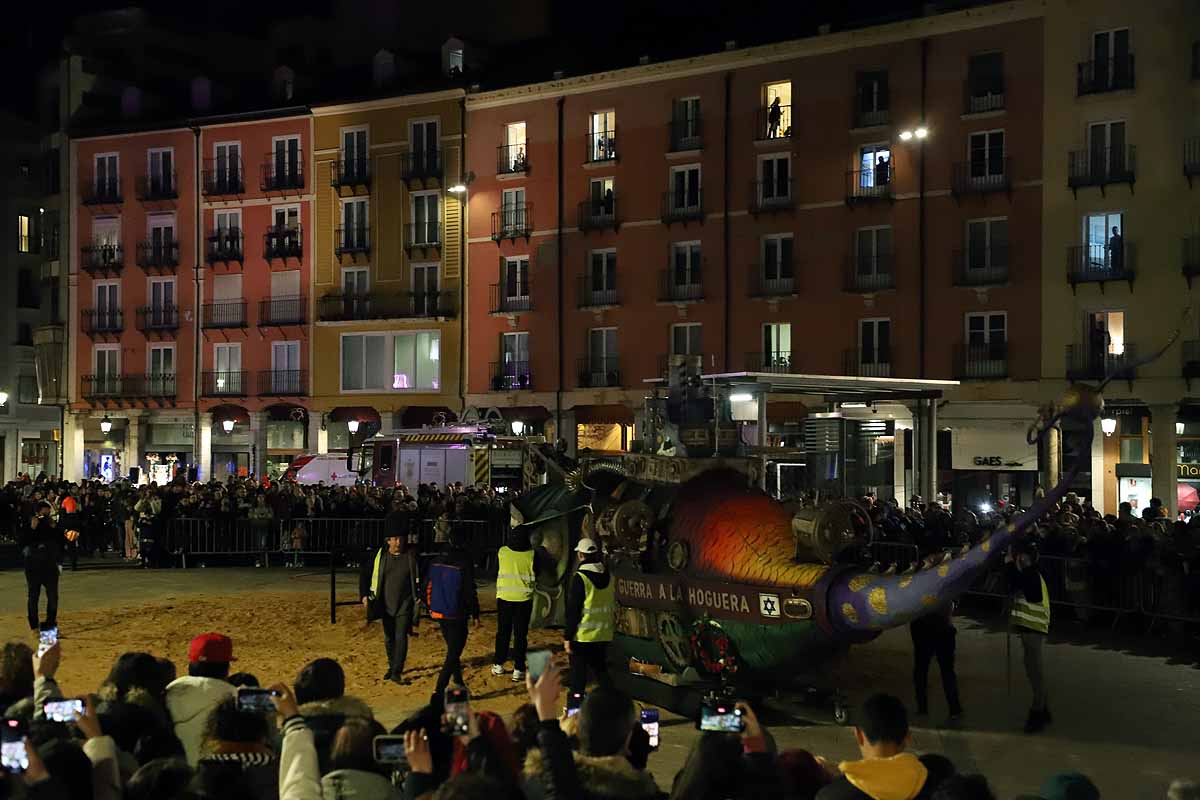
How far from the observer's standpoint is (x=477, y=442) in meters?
32.8

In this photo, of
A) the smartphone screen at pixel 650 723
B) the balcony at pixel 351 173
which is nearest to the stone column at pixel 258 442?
the balcony at pixel 351 173

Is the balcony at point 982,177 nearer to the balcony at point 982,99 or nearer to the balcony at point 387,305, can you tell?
the balcony at point 982,99

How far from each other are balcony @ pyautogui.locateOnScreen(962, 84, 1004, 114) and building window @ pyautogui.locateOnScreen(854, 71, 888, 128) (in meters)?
2.35

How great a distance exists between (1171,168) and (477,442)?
20003 millimetres

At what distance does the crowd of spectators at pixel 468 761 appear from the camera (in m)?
5.14

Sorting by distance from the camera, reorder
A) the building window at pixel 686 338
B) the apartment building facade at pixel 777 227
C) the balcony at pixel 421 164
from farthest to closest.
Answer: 1. the balcony at pixel 421 164
2. the building window at pixel 686 338
3. the apartment building facade at pixel 777 227

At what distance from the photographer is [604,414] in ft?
137

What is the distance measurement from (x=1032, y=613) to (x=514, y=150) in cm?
3367

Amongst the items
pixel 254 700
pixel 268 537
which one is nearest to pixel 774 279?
pixel 268 537

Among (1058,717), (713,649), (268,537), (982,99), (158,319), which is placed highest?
(982,99)

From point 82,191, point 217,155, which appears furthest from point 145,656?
point 82,191

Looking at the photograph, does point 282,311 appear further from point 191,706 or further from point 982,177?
point 191,706

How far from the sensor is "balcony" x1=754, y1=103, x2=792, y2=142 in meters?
38.3

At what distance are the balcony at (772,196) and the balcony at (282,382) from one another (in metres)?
18.9
